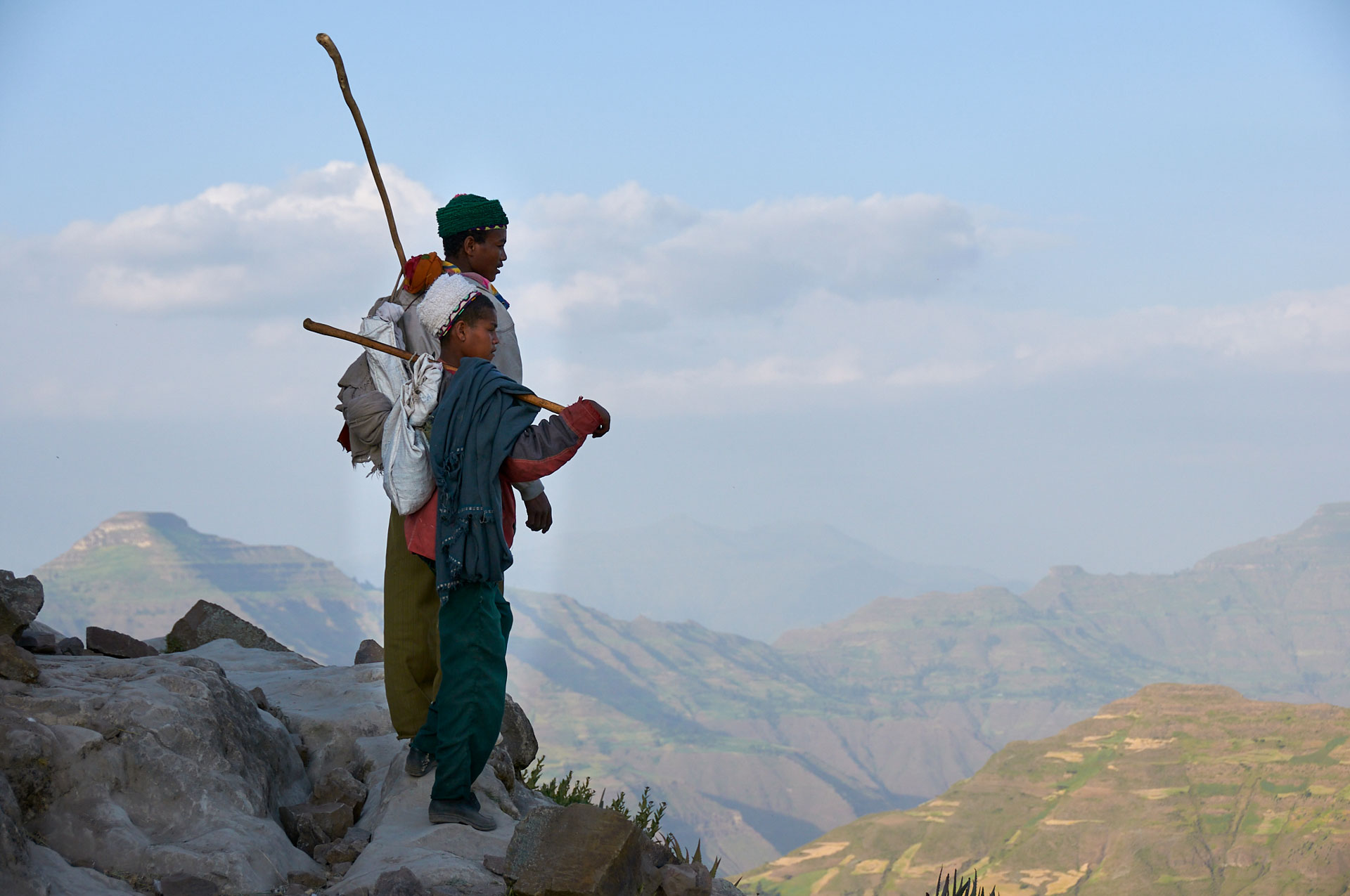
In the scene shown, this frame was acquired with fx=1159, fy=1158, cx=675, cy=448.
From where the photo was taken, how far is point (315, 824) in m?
5.56

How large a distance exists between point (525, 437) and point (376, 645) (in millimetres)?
5315

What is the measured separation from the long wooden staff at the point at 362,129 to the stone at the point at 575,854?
9.68 feet

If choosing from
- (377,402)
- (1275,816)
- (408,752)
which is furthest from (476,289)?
(1275,816)

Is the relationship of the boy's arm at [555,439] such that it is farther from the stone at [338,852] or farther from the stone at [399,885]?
the stone at [338,852]

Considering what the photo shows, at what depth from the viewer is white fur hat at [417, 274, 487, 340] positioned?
5328 mm

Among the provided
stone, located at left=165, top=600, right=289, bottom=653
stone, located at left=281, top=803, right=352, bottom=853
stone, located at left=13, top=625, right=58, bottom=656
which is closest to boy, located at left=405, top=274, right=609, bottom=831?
stone, located at left=281, top=803, right=352, bottom=853

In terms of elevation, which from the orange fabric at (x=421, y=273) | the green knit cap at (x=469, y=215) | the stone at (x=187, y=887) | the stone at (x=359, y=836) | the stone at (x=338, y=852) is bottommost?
the stone at (x=187, y=887)

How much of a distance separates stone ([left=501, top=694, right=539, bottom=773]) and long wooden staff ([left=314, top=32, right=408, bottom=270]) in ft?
9.10

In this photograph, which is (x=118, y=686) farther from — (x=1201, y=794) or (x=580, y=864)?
(x=1201, y=794)

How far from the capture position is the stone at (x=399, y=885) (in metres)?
4.38

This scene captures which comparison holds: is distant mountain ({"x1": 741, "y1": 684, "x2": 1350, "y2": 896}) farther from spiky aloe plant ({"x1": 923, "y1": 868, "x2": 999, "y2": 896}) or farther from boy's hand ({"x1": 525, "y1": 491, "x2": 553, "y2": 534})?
boy's hand ({"x1": 525, "y1": 491, "x2": 553, "y2": 534})

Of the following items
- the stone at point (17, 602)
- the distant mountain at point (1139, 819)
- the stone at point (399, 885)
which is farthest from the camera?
the distant mountain at point (1139, 819)

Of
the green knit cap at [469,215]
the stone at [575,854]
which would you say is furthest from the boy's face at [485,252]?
the stone at [575,854]

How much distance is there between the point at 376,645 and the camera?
31.6ft
